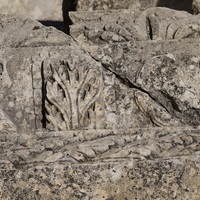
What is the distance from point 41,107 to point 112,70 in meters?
0.45

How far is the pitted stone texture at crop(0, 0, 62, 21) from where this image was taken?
242 inches

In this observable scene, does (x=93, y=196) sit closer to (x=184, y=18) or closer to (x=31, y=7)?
(x=184, y=18)

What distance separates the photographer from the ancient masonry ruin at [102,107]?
3600mm

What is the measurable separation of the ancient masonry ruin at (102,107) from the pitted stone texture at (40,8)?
1.90 m

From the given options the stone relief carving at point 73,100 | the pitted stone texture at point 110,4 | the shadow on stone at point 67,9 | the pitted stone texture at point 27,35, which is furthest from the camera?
the shadow on stone at point 67,9

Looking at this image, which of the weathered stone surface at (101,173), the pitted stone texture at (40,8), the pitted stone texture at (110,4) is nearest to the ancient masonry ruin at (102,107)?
the weathered stone surface at (101,173)

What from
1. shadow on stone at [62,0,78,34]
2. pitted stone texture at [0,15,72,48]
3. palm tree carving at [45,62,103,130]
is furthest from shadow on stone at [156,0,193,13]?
palm tree carving at [45,62,103,130]

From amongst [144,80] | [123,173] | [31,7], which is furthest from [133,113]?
[31,7]

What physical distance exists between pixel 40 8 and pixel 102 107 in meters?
2.55

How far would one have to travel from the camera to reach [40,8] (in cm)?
622

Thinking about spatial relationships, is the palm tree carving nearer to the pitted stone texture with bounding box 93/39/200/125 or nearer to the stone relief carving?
the stone relief carving

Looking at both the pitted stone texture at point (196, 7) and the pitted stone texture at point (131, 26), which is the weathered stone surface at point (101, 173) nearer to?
the pitted stone texture at point (131, 26)

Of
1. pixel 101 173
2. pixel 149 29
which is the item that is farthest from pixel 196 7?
pixel 101 173

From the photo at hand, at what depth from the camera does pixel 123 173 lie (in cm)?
360
